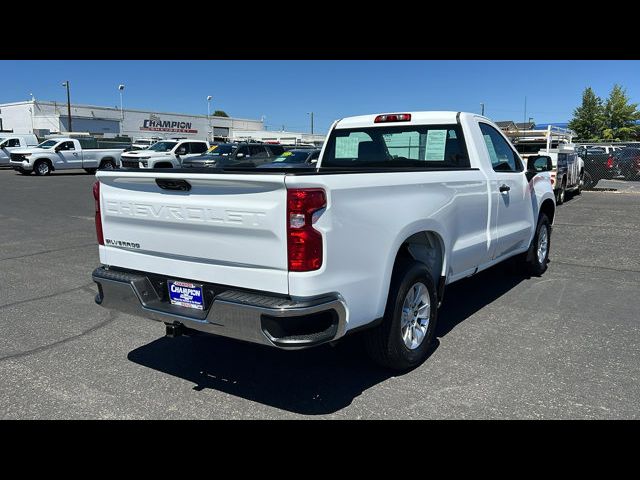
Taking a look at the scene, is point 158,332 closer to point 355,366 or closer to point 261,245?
point 355,366

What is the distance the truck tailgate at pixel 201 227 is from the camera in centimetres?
303

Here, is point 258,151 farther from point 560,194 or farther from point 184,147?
point 560,194

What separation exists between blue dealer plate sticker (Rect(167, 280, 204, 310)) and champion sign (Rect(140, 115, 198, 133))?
7142 cm

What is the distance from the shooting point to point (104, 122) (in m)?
64.8

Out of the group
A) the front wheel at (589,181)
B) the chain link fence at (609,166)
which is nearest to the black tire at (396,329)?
the chain link fence at (609,166)

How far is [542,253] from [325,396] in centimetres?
466

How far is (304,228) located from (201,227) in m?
0.77

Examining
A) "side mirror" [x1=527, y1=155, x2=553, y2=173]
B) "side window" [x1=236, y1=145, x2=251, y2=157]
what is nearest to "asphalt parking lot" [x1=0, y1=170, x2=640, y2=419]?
"side mirror" [x1=527, y1=155, x2=553, y2=173]

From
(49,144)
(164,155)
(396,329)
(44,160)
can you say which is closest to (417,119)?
(396,329)

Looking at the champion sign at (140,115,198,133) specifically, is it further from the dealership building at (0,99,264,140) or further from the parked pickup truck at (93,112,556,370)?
the parked pickup truck at (93,112,556,370)

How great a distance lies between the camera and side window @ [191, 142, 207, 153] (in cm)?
2650

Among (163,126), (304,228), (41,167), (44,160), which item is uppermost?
(163,126)

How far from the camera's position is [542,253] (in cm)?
709
